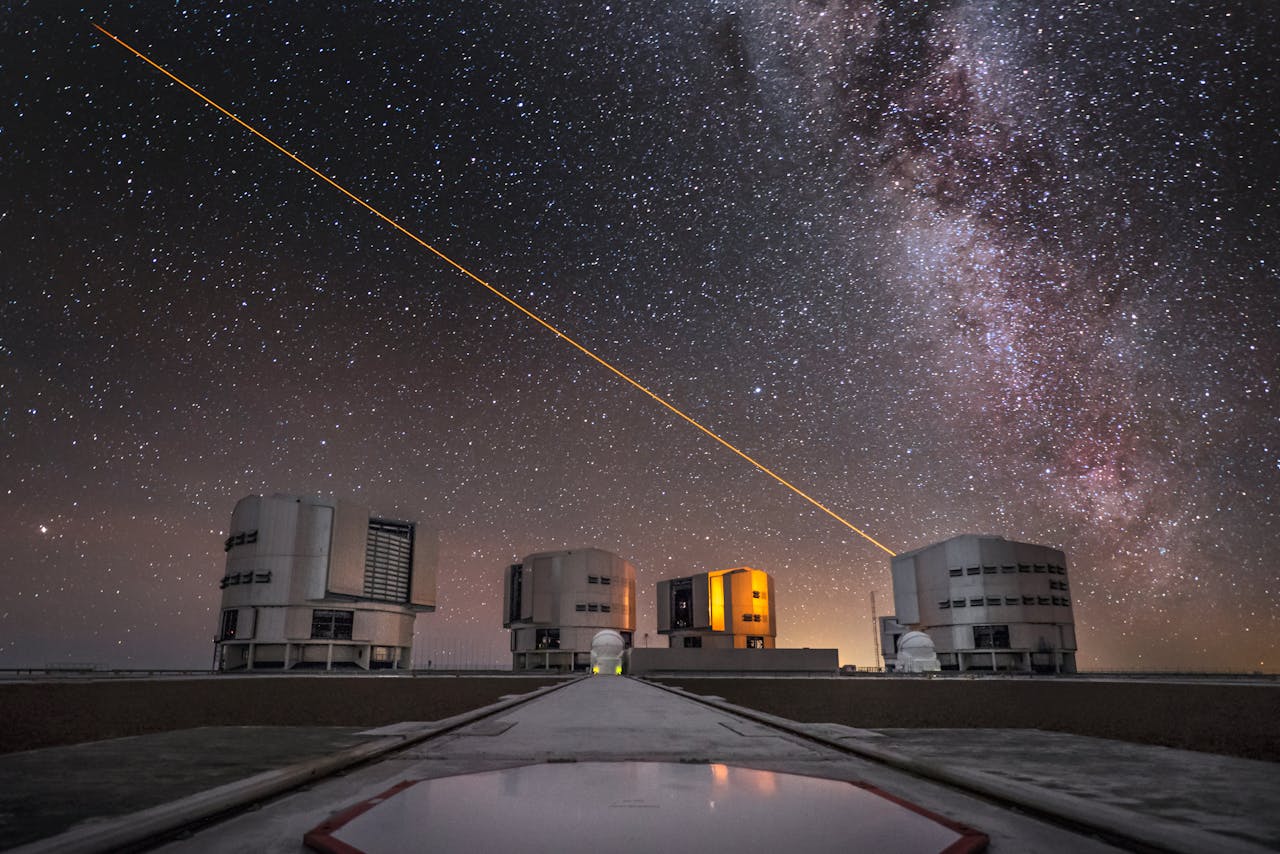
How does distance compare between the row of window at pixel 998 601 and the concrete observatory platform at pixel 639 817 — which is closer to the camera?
the concrete observatory platform at pixel 639 817

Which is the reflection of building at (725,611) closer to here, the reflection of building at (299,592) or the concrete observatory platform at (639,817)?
the reflection of building at (299,592)

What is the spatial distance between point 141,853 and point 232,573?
84066 mm

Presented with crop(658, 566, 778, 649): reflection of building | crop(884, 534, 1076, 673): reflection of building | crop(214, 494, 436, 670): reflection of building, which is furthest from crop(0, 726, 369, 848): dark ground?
crop(658, 566, 778, 649): reflection of building

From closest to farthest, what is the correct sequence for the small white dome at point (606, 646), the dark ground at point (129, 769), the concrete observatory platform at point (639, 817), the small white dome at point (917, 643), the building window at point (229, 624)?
the concrete observatory platform at point (639, 817)
the dark ground at point (129, 769)
the small white dome at point (917, 643)
the building window at point (229, 624)
the small white dome at point (606, 646)

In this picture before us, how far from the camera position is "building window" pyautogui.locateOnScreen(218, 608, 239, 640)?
74.3 metres

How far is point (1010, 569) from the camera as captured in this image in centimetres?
8344

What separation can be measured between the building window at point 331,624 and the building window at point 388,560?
4.12 m

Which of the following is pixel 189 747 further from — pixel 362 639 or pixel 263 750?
pixel 362 639

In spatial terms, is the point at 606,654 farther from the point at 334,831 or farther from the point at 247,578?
the point at 334,831

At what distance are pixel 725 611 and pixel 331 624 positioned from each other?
55.9 metres

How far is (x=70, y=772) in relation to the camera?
244 inches

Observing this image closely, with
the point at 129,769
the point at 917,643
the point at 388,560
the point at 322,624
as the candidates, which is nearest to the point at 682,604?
the point at 388,560

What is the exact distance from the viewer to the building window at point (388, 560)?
8306cm

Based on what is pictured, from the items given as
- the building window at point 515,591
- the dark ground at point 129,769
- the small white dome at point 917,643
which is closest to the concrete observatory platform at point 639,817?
the dark ground at point 129,769
